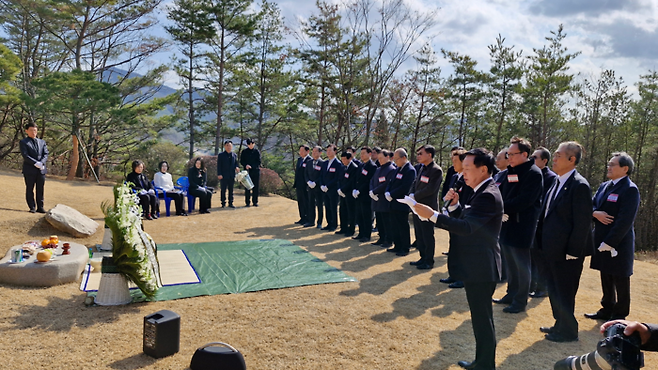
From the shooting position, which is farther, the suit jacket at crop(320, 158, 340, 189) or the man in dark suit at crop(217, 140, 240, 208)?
the man in dark suit at crop(217, 140, 240, 208)

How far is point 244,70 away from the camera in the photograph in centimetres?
2256

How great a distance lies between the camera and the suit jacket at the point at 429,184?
6.37 metres

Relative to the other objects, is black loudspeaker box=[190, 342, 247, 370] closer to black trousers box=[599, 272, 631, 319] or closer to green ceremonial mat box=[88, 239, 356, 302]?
green ceremonial mat box=[88, 239, 356, 302]

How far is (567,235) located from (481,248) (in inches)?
59.1

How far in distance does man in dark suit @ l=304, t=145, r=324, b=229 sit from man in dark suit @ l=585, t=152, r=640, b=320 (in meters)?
5.86

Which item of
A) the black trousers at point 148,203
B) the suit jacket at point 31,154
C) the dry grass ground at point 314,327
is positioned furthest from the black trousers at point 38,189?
the dry grass ground at point 314,327

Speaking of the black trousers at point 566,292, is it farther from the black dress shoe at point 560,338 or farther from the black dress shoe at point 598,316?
the black dress shoe at point 598,316

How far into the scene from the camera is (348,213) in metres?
9.00

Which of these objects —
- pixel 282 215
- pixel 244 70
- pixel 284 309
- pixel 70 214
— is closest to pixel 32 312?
pixel 284 309

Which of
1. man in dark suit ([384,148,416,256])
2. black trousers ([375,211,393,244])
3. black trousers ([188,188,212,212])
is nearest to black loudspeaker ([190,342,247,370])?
man in dark suit ([384,148,416,256])

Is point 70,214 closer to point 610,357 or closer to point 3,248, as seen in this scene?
point 3,248

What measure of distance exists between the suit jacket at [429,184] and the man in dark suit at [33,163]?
722cm

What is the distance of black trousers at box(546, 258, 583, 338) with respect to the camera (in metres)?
3.97

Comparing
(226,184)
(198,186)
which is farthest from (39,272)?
(226,184)
